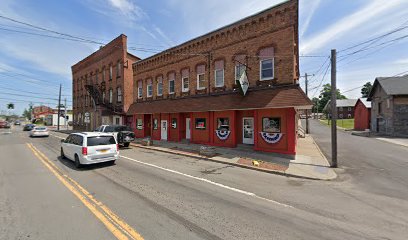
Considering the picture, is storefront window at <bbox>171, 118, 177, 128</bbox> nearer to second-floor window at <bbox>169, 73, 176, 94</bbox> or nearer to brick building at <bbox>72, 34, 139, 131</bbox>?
second-floor window at <bbox>169, 73, 176, 94</bbox>

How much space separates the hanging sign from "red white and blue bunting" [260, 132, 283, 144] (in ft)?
9.90

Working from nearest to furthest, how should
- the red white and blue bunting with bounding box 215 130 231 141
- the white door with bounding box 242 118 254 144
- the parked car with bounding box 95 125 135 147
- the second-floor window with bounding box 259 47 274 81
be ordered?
the second-floor window with bounding box 259 47 274 81
the white door with bounding box 242 118 254 144
the red white and blue bunting with bounding box 215 130 231 141
the parked car with bounding box 95 125 135 147

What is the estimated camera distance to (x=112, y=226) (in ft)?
14.6

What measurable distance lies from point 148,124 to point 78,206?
1821 cm

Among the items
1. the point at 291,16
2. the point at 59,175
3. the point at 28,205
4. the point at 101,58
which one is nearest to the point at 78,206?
the point at 28,205

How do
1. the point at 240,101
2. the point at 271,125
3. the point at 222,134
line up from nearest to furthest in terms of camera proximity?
the point at 271,125, the point at 240,101, the point at 222,134

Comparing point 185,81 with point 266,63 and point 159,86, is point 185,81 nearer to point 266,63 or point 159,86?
point 159,86

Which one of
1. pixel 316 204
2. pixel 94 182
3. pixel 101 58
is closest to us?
pixel 316 204

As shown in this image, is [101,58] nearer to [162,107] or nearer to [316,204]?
[162,107]

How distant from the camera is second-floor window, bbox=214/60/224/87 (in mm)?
16198

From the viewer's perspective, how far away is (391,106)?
96.2 ft

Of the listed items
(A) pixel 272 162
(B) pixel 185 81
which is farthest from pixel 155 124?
(A) pixel 272 162

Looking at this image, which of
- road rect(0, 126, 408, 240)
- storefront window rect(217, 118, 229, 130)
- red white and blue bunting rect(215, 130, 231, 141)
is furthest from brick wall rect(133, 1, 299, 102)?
road rect(0, 126, 408, 240)

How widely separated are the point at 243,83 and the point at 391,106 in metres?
28.1
